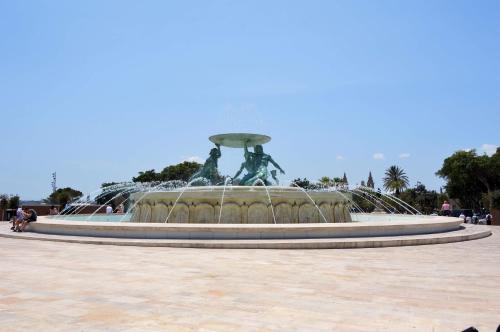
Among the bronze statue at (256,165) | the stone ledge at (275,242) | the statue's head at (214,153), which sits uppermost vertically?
the statue's head at (214,153)

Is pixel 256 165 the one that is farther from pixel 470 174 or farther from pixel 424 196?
pixel 424 196

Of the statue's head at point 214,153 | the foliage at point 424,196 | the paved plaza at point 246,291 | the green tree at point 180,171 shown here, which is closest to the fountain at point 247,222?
the statue's head at point 214,153

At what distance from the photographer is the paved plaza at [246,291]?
16.3 ft

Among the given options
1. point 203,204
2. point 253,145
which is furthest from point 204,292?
point 253,145

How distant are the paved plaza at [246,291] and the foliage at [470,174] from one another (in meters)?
45.9

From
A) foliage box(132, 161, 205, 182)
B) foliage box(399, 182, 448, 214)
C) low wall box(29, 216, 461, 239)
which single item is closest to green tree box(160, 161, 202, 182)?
foliage box(132, 161, 205, 182)

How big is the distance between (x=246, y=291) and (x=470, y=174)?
173 ft

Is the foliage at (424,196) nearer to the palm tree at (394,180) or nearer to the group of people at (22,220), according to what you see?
the palm tree at (394,180)

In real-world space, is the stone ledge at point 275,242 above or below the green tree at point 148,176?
below

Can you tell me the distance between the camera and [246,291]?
6547 mm

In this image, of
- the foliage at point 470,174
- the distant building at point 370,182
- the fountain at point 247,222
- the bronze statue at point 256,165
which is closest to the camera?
the fountain at point 247,222

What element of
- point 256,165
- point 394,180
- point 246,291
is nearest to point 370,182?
point 394,180

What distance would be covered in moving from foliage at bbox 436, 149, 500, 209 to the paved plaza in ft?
150

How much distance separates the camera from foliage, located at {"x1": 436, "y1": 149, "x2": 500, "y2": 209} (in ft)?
169
